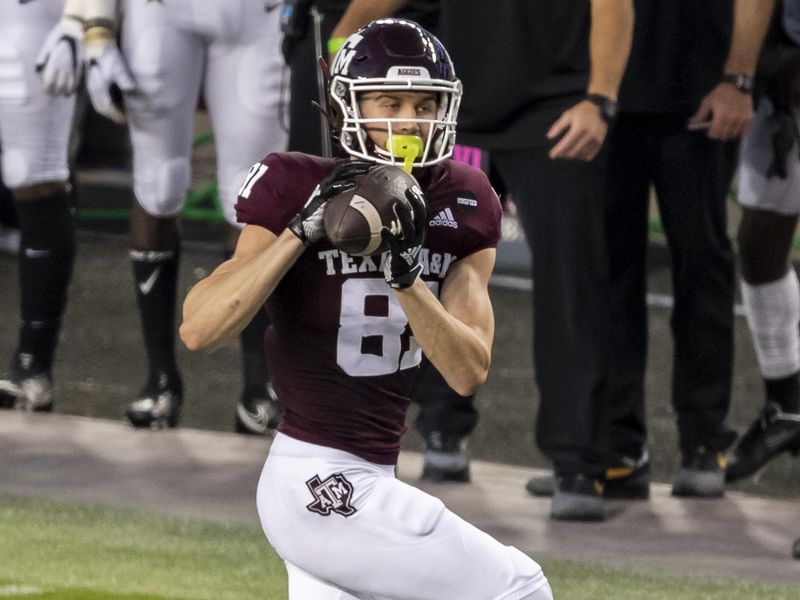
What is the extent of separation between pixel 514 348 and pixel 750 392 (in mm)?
1157

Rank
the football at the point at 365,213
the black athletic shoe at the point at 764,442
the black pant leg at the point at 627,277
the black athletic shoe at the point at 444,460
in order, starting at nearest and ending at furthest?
the football at the point at 365,213 < the black pant leg at the point at 627,277 < the black athletic shoe at the point at 444,460 < the black athletic shoe at the point at 764,442

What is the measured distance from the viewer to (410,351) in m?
3.55

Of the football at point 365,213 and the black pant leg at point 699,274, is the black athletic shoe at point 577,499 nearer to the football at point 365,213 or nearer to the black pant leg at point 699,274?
the black pant leg at point 699,274

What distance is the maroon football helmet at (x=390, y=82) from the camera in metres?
3.45

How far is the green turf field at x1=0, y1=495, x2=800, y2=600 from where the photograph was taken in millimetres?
4785

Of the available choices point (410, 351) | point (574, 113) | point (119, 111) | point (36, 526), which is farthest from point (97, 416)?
point (410, 351)

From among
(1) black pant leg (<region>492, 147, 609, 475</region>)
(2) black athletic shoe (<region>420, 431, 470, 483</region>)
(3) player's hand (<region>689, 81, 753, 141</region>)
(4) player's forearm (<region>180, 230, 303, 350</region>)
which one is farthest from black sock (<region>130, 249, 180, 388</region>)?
(4) player's forearm (<region>180, 230, 303, 350</region>)

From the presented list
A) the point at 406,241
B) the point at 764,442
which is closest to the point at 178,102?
the point at 764,442

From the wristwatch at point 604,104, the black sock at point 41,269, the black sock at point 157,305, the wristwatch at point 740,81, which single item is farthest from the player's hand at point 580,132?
the black sock at point 41,269

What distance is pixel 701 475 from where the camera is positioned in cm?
586

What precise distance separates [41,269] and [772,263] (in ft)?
8.08

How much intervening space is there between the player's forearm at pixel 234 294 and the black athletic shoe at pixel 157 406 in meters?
3.21

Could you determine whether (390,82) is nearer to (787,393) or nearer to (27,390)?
(787,393)

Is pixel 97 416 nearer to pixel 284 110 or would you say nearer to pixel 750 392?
pixel 284 110
